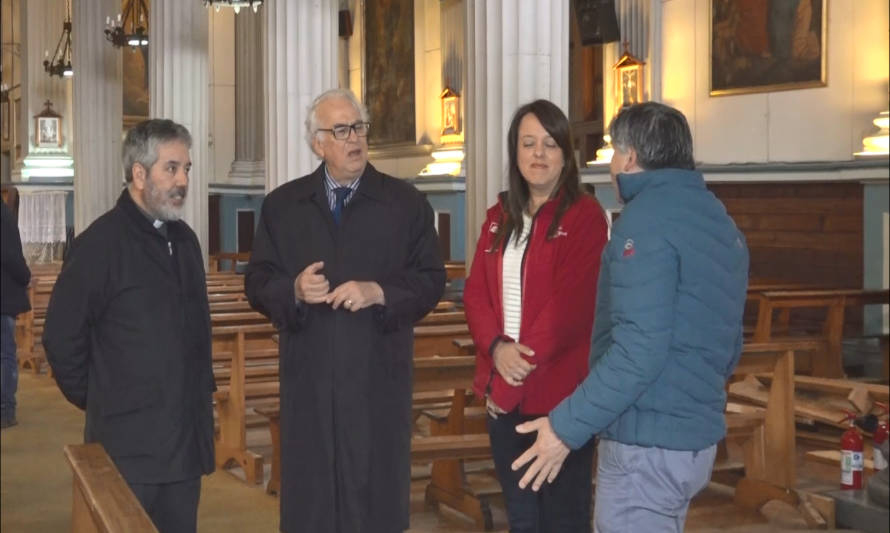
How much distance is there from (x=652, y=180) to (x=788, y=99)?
37.1 feet

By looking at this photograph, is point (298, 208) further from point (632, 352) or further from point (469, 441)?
point (469, 441)

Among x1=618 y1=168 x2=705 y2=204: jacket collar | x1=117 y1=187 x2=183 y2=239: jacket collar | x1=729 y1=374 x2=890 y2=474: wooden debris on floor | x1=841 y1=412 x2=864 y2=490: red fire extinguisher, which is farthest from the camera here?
x1=729 y1=374 x2=890 y2=474: wooden debris on floor

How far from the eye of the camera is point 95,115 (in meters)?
18.5

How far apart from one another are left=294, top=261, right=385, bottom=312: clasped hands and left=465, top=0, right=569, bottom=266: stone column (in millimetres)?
4034

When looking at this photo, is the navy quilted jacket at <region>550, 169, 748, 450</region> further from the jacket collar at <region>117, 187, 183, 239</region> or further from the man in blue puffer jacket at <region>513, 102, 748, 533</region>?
the jacket collar at <region>117, 187, 183, 239</region>

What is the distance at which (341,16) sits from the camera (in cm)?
2377

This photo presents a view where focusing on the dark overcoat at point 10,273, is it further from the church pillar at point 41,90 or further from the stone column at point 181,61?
the church pillar at point 41,90

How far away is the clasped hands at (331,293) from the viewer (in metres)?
3.68

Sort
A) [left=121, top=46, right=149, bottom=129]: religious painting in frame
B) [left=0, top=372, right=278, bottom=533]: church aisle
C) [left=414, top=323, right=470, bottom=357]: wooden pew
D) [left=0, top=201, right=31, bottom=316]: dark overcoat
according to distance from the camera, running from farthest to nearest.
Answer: [left=121, top=46, right=149, bottom=129]: religious painting in frame → [left=414, top=323, right=470, bottom=357]: wooden pew → [left=0, top=372, right=278, bottom=533]: church aisle → [left=0, top=201, right=31, bottom=316]: dark overcoat

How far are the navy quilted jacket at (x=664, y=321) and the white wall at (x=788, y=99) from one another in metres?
8.94

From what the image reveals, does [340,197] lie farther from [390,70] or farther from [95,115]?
[390,70]

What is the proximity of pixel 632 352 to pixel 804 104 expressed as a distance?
11.3m

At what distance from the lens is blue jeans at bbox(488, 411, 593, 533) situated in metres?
3.74

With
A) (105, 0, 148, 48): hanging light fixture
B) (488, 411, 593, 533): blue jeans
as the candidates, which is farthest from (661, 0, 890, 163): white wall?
(488, 411, 593, 533): blue jeans
